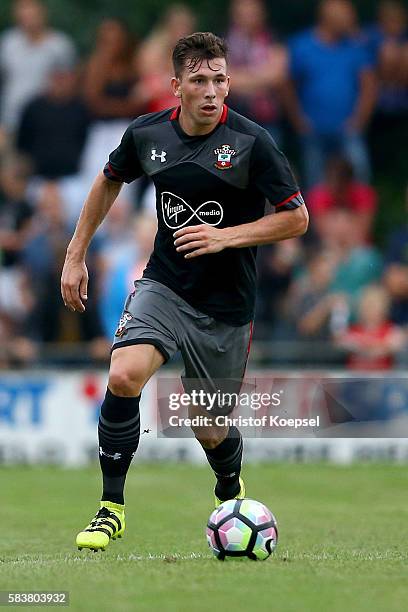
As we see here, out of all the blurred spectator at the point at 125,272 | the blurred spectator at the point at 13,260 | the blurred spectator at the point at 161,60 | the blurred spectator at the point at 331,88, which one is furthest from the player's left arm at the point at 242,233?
the blurred spectator at the point at 331,88

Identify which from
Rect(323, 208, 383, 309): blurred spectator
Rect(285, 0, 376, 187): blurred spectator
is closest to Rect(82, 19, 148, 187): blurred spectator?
Rect(285, 0, 376, 187): blurred spectator

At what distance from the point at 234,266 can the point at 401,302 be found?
736cm

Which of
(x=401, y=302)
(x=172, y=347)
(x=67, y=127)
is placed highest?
(x=67, y=127)

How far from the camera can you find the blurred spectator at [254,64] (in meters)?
16.5

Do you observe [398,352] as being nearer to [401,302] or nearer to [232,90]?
[401,302]

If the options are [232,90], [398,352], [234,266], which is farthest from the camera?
[232,90]

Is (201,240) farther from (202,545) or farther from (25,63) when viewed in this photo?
(25,63)

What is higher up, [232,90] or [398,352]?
[232,90]

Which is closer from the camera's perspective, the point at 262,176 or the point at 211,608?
the point at 211,608

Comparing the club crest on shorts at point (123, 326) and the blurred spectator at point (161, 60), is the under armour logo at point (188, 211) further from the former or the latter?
the blurred spectator at point (161, 60)

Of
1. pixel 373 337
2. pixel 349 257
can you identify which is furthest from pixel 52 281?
pixel 373 337

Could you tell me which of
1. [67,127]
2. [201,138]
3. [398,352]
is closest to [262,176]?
[201,138]

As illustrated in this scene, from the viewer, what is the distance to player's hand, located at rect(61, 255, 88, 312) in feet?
25.2

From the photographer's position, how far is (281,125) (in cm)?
1773
